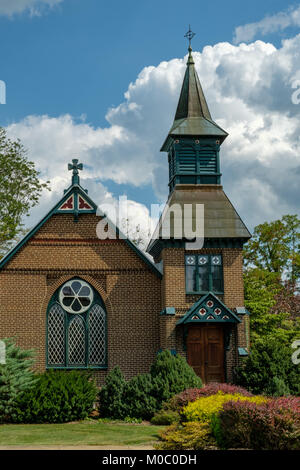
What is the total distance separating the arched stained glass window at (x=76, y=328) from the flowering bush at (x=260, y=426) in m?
9.85

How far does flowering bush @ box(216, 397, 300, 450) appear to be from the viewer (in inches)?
484

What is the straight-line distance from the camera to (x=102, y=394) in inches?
768

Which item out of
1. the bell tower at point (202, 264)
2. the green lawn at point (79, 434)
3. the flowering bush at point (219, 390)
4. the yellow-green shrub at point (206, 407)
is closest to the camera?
the green lawn at point (79, 434)

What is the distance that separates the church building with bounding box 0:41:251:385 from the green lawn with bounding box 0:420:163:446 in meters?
4.57

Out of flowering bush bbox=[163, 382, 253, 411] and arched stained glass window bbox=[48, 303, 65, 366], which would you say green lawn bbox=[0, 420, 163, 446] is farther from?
arched stained glass window bbox=[48, 303, 65, 366]

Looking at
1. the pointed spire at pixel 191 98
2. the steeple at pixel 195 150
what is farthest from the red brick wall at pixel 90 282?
the pointed spire at pixel 191 98

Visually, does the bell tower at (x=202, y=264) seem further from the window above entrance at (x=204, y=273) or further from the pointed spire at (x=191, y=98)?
the pointed spire at (x=191, y=98)

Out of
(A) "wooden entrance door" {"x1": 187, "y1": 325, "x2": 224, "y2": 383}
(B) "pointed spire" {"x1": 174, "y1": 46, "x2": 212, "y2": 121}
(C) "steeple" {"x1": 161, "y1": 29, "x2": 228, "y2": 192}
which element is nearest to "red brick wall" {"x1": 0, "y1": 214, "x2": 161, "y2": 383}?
(A) "wooden entrance door" {"x1": 187, "y1": 325, "x2": 224, "y2": 383}

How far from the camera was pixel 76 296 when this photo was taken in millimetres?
22625

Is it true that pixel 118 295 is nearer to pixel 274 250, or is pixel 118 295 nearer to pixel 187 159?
pixel 187 159

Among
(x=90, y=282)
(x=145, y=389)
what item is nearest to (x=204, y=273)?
(x=90, y=282)

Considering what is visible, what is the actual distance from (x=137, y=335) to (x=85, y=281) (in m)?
2.82

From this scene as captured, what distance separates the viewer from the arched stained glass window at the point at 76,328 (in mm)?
22328

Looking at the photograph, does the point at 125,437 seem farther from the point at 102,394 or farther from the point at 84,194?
the point at 84,194
